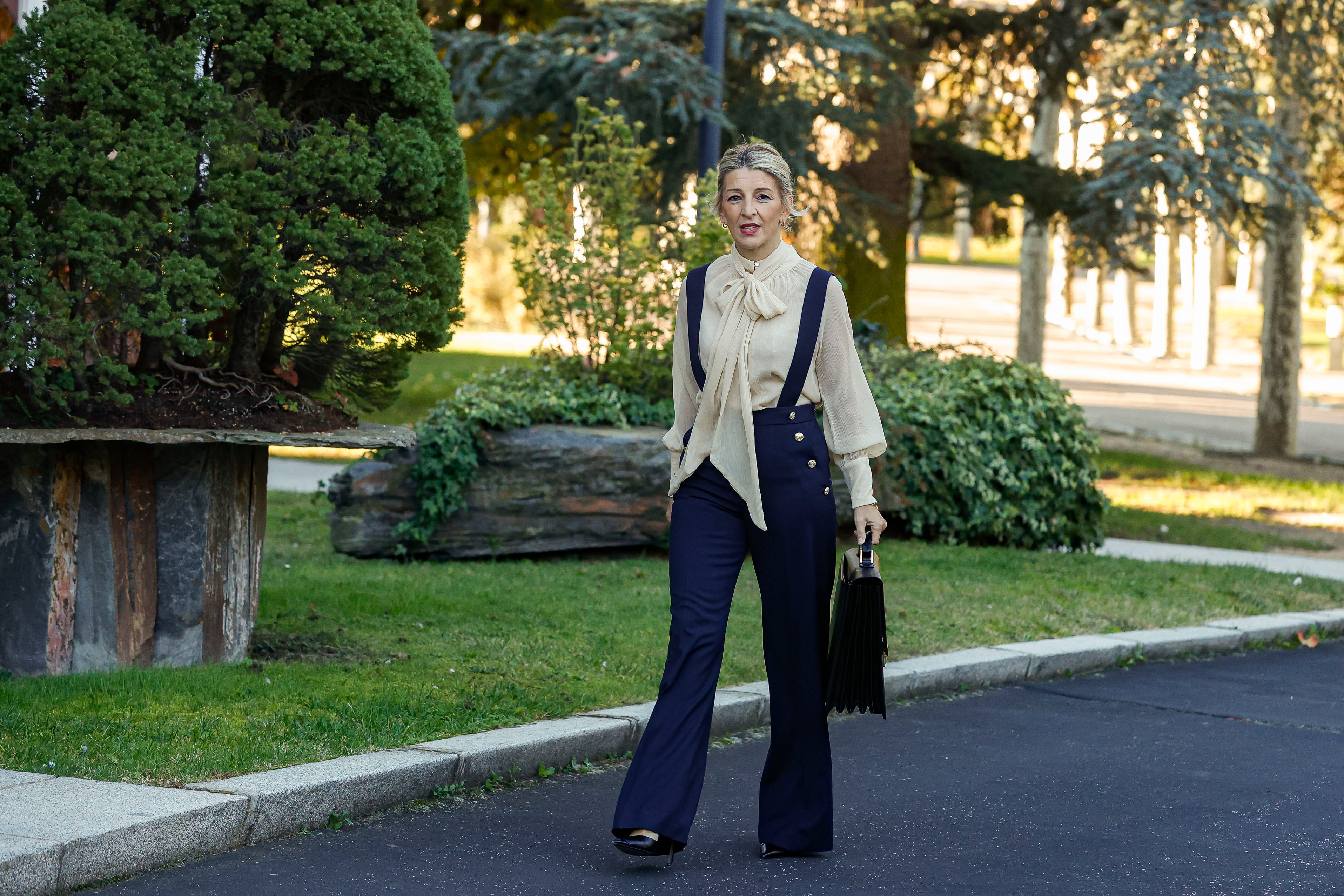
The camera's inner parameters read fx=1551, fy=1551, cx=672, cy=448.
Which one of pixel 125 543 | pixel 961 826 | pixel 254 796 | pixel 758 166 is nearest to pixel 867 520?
pixel 758 166

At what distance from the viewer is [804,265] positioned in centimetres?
429

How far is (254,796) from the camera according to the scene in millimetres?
4281

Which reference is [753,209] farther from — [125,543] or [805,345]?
[125,543]

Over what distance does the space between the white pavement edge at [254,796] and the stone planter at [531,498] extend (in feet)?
9.51

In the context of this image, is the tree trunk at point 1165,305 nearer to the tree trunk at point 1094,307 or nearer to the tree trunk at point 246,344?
the tree trunk at point 1094,307

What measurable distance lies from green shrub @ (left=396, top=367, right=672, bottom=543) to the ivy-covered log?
7 cm

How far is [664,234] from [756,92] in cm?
271

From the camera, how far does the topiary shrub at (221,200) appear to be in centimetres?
516

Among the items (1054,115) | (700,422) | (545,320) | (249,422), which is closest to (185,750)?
(249,422)

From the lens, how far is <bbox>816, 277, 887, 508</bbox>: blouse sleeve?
4242 mm

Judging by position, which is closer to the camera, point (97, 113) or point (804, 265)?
point (804, 265)

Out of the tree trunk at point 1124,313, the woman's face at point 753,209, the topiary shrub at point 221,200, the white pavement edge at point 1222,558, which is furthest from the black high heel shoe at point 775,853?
the tree trunk at point 1124,313

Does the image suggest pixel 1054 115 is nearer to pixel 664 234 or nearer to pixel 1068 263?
pixel 1068 263

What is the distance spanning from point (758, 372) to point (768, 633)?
733mm
